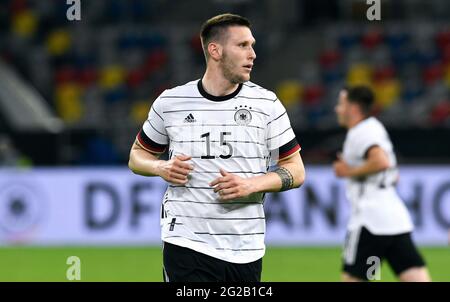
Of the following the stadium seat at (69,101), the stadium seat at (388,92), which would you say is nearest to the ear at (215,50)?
the stadium seat at (388,92)

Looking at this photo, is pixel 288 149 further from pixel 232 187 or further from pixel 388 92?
pixel 388 92

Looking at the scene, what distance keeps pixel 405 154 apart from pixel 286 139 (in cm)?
1150

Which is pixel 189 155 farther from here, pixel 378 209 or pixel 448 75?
pixel 448 75

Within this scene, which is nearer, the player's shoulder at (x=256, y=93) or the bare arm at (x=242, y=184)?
the bare arm at (x=242, y=184)

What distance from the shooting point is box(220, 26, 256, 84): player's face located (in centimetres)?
596

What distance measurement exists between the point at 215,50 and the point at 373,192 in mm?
3196

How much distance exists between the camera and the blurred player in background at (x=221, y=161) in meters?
5.91

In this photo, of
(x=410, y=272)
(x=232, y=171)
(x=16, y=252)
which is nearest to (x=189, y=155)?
(x=232, y=171)

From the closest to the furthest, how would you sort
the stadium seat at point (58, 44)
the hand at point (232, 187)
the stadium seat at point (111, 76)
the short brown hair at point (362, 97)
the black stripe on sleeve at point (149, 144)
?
1. the hand at point (232, 187)
2. the black stripe on sleeve at point (149, 144)
3. the short brown hair at point (362, 97)
4. the stadium seat at point (111, 76)
5. the stadium seat at point (58, 44)

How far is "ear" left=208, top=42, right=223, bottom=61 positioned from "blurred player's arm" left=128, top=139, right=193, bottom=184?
58 cm

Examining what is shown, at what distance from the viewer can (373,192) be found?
887cm

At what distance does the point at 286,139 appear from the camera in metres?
6.06

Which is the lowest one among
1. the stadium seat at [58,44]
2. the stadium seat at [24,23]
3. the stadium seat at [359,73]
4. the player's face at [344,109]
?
the player's face at [344,109]

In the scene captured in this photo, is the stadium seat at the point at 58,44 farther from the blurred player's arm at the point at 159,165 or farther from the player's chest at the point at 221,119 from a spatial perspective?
the player's chest at the point at 221,119
